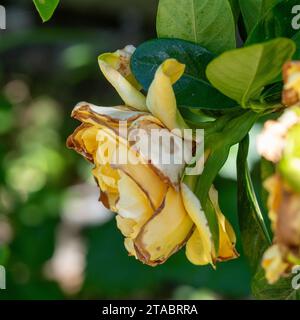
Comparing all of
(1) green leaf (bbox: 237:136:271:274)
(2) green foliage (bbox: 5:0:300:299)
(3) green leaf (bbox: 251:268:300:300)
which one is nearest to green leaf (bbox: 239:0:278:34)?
(2) green foliage (bbox: 5:0:300:299)

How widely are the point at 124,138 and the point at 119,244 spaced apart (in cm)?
129

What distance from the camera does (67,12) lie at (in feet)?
9.36

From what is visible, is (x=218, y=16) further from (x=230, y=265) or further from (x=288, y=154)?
(x=230, y=265)

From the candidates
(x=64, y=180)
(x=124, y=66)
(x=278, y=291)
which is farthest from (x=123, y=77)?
(x=64, y=180)

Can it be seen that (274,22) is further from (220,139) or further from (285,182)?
(285,182)

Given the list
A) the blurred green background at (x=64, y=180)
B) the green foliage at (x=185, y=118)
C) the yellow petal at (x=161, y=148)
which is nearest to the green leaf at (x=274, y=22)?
the green foliage at (x=185, y=118)

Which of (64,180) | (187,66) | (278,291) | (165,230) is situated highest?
(187,66)

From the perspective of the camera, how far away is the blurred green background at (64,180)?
5.90ft

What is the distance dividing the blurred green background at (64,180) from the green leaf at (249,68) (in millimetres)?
925

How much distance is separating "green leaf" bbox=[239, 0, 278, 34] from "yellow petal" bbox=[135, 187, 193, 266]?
187mm

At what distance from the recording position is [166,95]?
0.59 meters

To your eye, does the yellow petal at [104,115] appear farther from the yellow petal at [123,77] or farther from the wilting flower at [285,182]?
the wilting flower at [285,182]

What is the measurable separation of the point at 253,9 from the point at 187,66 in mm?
80
